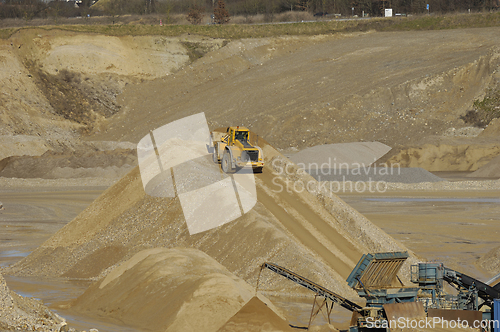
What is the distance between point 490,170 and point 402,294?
2985 centimetres

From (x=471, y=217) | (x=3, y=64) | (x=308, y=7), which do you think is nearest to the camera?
(x=471, y=217)

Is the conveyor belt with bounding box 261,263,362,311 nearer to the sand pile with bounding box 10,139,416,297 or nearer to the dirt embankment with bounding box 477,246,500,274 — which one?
the sand pile with bounding box 10,139,416,297

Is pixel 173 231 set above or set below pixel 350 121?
above

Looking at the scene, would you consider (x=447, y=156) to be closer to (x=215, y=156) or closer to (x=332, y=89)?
(x=332, y=89)

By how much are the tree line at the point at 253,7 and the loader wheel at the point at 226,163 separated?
54174 millimetres

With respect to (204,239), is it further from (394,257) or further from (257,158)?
(394,257)

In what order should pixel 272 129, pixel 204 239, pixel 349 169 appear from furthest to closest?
1. pixel 272 129
2. pixel 349 169
3. pixel 204 239

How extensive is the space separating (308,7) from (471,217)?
57.8m

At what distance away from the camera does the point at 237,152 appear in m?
16.6

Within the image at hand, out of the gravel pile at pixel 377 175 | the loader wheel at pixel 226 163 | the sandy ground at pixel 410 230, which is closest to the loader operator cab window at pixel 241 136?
the loader wheel at pixel 226 163

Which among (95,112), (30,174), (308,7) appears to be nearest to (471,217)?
(30,174)

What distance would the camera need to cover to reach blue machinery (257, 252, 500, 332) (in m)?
9.02

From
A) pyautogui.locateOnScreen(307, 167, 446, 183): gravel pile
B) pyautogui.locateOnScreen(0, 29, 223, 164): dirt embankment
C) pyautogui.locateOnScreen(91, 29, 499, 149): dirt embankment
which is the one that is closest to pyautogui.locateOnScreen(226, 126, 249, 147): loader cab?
pyautogui.locateOnScreen(307, 167, 446, 183): gravel pile

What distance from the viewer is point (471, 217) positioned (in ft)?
79.8
